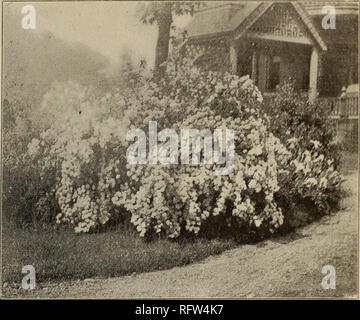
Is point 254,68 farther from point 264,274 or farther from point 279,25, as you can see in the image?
point 264,274

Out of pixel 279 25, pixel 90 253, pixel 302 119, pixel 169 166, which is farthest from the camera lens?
pixel 302 119

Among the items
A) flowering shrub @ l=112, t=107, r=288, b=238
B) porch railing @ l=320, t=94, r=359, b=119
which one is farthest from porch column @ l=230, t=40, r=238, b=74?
porch railing @ l=320, t=94, r=359, b=119

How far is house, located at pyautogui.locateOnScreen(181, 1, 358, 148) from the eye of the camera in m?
4.52

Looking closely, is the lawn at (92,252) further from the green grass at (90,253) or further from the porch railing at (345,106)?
the porch railing at (345,106)

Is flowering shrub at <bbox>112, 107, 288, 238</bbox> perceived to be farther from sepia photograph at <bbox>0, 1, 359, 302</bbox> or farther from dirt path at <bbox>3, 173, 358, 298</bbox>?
dirt path at <bbox>3, 173, 358, 298</bbox>

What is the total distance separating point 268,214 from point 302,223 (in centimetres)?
38

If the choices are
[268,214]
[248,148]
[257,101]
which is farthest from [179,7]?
[268,214]

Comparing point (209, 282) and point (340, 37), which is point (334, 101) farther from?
point (209, 282)

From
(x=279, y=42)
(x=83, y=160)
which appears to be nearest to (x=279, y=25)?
(x=279, y=42)

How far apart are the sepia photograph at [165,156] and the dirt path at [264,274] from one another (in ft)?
0.04

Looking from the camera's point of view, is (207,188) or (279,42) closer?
(207,188)

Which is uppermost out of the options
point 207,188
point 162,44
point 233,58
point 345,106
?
point 162,44

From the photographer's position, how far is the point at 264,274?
4.49m

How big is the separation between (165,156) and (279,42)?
1.60 metres
